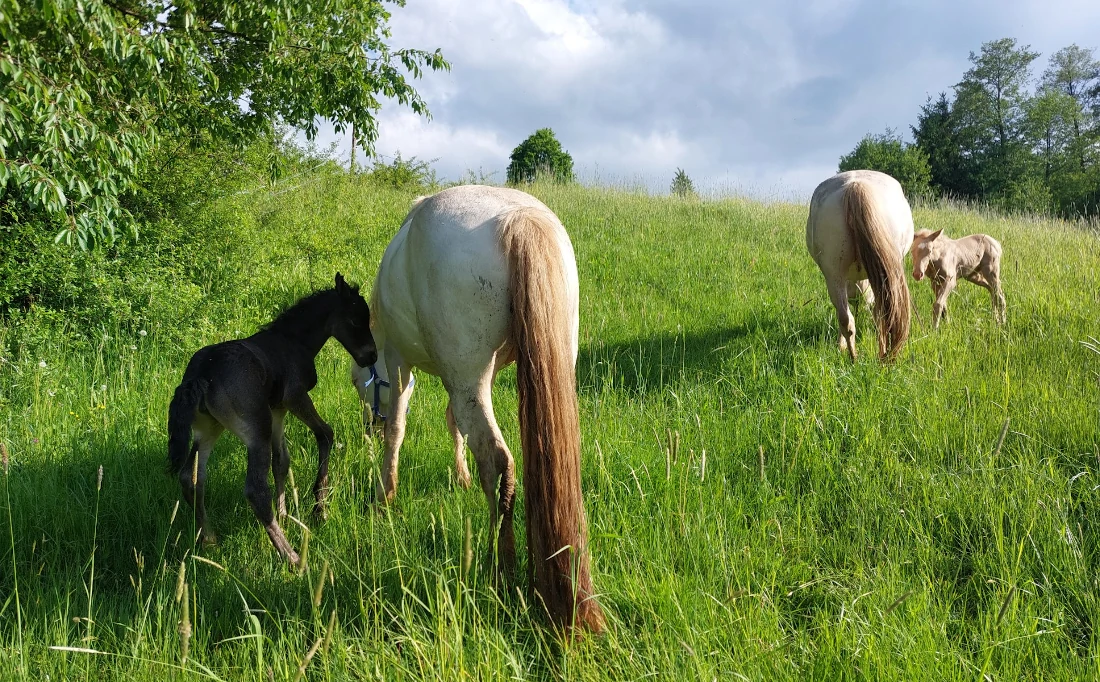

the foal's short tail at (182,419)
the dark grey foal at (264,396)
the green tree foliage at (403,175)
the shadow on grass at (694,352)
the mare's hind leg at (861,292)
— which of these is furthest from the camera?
the green tree foliage at (403,175)

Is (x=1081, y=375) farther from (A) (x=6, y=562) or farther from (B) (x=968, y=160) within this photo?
(B) (x=968, y=160)

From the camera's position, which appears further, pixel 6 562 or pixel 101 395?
pixel 101 395

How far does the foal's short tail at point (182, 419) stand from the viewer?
9.34 ft

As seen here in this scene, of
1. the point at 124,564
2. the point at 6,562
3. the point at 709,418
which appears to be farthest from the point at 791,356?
the point at 6,562

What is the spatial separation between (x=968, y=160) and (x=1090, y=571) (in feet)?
187

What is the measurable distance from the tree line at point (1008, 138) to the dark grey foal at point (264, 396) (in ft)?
156

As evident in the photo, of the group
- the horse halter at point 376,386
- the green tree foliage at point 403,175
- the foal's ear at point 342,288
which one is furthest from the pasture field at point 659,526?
the green tree foliage at point 403,175

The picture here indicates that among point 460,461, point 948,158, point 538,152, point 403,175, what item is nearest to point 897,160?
point 948,158

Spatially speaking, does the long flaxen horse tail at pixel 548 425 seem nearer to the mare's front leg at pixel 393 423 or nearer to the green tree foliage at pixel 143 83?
the mare's front leg at pixel 393 423

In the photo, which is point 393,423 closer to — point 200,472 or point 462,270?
point 200,472

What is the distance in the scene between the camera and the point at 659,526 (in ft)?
9.34

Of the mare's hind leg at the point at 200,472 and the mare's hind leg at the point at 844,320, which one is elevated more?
the mare's hind leg at the point at 844,320

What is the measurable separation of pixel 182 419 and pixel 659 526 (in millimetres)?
2316

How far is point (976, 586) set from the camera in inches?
96.8
